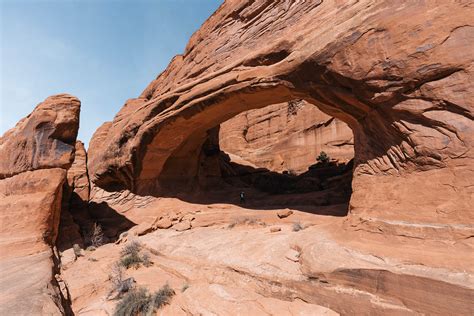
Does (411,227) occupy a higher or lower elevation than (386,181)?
lower

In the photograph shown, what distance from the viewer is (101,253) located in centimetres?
888

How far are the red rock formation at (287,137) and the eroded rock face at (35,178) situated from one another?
14929mm

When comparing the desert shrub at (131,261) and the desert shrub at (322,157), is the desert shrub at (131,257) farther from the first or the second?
the desert shrub at (322,157)

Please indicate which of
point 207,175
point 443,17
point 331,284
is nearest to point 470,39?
point 443,17

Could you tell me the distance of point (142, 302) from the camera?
4.88m

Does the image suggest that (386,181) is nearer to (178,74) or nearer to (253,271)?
(253,271)

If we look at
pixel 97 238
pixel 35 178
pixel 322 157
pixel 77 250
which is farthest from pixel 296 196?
pixel 35 178

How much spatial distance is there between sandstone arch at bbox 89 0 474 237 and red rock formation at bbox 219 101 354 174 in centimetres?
1046

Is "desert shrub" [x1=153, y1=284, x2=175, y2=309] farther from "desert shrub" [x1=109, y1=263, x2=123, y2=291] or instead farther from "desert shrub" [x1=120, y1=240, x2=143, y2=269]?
"desert shrub" [x1=120, y1=240, x2=143, y2=269]

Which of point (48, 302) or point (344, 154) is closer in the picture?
point (48, 302)

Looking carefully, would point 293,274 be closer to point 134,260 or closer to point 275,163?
point 134,260

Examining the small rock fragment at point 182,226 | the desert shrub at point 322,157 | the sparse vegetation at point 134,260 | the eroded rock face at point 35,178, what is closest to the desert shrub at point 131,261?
the sparse vegetation at point 134,260

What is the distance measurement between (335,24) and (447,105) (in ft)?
10.1

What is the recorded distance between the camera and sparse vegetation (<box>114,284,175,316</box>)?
468 centimetres
